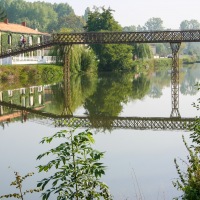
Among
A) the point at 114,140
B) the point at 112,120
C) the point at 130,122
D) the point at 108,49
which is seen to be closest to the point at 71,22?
the point at 108,49

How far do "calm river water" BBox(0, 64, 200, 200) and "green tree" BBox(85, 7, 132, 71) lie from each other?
40164mm

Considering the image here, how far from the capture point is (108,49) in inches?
3314

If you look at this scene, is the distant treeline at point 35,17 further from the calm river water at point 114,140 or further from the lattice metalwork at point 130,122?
the lattice metalwork at point 130,122

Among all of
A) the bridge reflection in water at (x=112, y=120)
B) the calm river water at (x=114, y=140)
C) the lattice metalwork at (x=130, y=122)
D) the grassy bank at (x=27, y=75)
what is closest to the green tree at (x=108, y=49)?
the grassy bank at (x=27, y=75)

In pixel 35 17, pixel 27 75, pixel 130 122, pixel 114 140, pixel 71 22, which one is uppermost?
pixel 35 17

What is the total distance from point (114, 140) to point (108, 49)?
63.7 m

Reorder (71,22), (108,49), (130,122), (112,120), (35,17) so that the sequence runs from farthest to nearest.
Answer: (35,17) → (71,22) → (108,49) → (112,120) → (130,122)

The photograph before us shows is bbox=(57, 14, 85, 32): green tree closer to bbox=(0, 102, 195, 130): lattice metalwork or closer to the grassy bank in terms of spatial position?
the grassy bank

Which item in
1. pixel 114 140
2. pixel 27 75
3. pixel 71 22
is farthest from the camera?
pixel 71 22

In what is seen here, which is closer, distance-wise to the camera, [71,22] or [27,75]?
[27,75]

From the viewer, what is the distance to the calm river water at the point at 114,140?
14.7 metres

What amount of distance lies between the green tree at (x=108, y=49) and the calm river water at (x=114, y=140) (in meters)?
40.2

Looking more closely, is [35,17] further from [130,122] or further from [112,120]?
[130,122]

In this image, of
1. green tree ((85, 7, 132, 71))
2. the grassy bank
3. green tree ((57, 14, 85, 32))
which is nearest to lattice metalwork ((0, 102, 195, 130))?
the grassy bank
